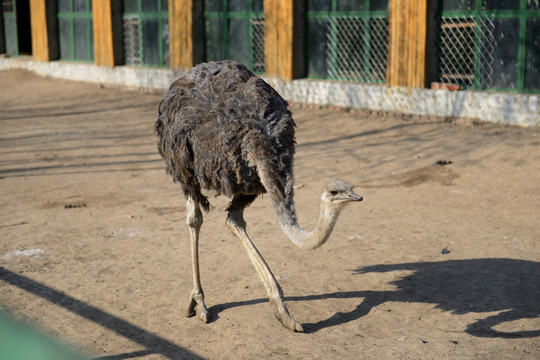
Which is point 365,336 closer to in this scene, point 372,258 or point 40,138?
point 372,258

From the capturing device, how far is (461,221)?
6977 mm

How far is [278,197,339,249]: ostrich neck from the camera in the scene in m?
4.14

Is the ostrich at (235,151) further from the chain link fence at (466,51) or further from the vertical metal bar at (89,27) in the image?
the vertical metal bar at (89,27)

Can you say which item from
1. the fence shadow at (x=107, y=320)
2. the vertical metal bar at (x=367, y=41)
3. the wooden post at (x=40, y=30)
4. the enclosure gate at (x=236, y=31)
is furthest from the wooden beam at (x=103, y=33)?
the fence shadow at (x=107, y=320)

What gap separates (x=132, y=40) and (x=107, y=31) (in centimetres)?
67

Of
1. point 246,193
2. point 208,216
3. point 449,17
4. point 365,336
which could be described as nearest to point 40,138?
point 208,216

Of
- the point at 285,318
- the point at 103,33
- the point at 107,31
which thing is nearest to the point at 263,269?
the point at 285,318

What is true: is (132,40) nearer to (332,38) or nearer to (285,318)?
(332,38)

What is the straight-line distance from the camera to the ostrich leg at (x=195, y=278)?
4.95 meters

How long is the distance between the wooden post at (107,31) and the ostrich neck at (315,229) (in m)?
13.5

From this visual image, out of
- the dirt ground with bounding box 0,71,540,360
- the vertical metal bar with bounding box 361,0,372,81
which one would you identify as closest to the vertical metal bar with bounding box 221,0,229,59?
the vertical metal bar with bounding box 361,0,372,81

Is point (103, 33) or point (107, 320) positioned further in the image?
point (103, 33)

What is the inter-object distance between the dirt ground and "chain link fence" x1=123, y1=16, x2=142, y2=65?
6.53 m

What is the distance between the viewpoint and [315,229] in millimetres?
4266
